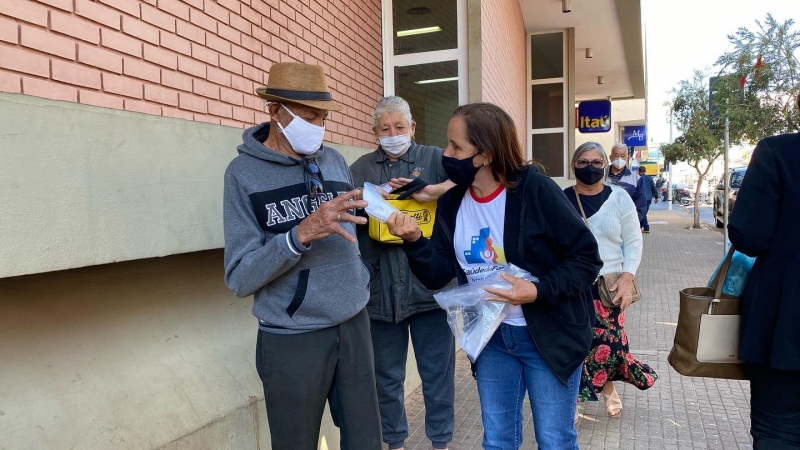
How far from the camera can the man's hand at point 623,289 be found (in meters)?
3.59

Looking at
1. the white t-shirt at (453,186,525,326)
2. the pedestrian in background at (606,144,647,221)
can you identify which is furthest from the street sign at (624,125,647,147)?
the white t-shirt at (453,186,525,326)

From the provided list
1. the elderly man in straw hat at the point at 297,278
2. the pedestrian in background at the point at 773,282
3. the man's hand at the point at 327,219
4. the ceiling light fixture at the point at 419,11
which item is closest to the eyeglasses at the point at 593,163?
the pedestrian in background at the point at 773,282

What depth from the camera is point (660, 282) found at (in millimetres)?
9484

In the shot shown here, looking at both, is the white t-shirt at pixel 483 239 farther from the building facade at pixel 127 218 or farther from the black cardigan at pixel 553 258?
the building facade at pixel 127 218

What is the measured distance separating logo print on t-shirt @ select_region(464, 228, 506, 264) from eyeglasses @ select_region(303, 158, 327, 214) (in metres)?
0.64

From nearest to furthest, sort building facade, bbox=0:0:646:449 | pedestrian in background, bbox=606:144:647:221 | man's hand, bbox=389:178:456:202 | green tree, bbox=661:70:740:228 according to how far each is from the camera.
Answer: building facade, bbox=0:0:646:449, man's hand, bbox=389:178:456:202, pedestrian in background, bbox=606:144:647:221, green tree, bbox=661:70:740:228

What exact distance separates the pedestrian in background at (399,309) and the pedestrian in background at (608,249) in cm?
107

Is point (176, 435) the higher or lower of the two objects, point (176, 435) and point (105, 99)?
the lower

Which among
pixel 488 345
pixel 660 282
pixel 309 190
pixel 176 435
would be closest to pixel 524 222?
pixel 488 345

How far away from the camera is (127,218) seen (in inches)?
85.4

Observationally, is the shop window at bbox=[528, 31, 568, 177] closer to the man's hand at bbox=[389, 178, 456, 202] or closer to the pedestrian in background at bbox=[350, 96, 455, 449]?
the pedestrian in background at bbox=[350, 96, 455, 449]

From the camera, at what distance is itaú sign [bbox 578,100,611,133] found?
16.2 m

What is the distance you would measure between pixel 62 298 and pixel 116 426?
Result: 540 millimetres

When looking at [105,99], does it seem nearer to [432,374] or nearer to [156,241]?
[156,241]
